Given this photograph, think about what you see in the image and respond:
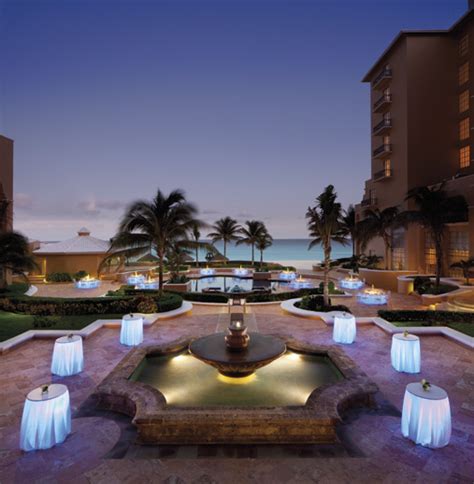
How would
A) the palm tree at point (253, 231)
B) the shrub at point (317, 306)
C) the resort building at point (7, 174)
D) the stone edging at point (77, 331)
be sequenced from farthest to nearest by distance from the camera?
the palm tree at point (253, 231), the resort building at point (7, 174), the shrub at point (317, 306), the stone edging at point (77, 331)

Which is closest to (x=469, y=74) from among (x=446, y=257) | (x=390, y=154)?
(x=390, y=154)

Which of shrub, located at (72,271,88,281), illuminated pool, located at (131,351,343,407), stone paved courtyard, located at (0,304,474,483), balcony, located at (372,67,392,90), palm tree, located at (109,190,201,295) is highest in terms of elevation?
balcony, located at (372,67,392,90)

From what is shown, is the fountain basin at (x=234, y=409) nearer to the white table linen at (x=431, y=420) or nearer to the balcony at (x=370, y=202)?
the white table linen at (x=431, y=420)

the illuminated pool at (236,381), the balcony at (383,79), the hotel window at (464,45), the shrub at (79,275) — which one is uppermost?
the hotel window at (464,45)

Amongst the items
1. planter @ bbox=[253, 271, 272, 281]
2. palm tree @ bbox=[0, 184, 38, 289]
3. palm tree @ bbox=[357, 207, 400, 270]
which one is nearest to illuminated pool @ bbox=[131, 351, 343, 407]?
palm tree @ bbox=[0, 184, 38, 289]

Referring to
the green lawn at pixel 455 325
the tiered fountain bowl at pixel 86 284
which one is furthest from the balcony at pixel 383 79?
the tiered fountain bowl at pixel 86 284

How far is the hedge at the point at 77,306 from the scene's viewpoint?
1179cm

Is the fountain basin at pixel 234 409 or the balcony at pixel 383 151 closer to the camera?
the fountain basin at pixel 234 409

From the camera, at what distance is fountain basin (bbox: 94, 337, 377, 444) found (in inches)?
169

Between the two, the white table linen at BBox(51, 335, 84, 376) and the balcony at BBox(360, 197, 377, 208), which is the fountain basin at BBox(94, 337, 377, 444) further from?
the balcony at BBox(360, 197, 377, 208)

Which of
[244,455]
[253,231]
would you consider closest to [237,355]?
[244,455]

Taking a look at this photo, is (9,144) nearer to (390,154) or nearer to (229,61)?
(229,61)

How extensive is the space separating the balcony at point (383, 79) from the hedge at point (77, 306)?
87.0 ft

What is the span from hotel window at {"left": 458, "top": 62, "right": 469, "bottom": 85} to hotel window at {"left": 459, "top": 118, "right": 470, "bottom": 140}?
3103 millimetres
